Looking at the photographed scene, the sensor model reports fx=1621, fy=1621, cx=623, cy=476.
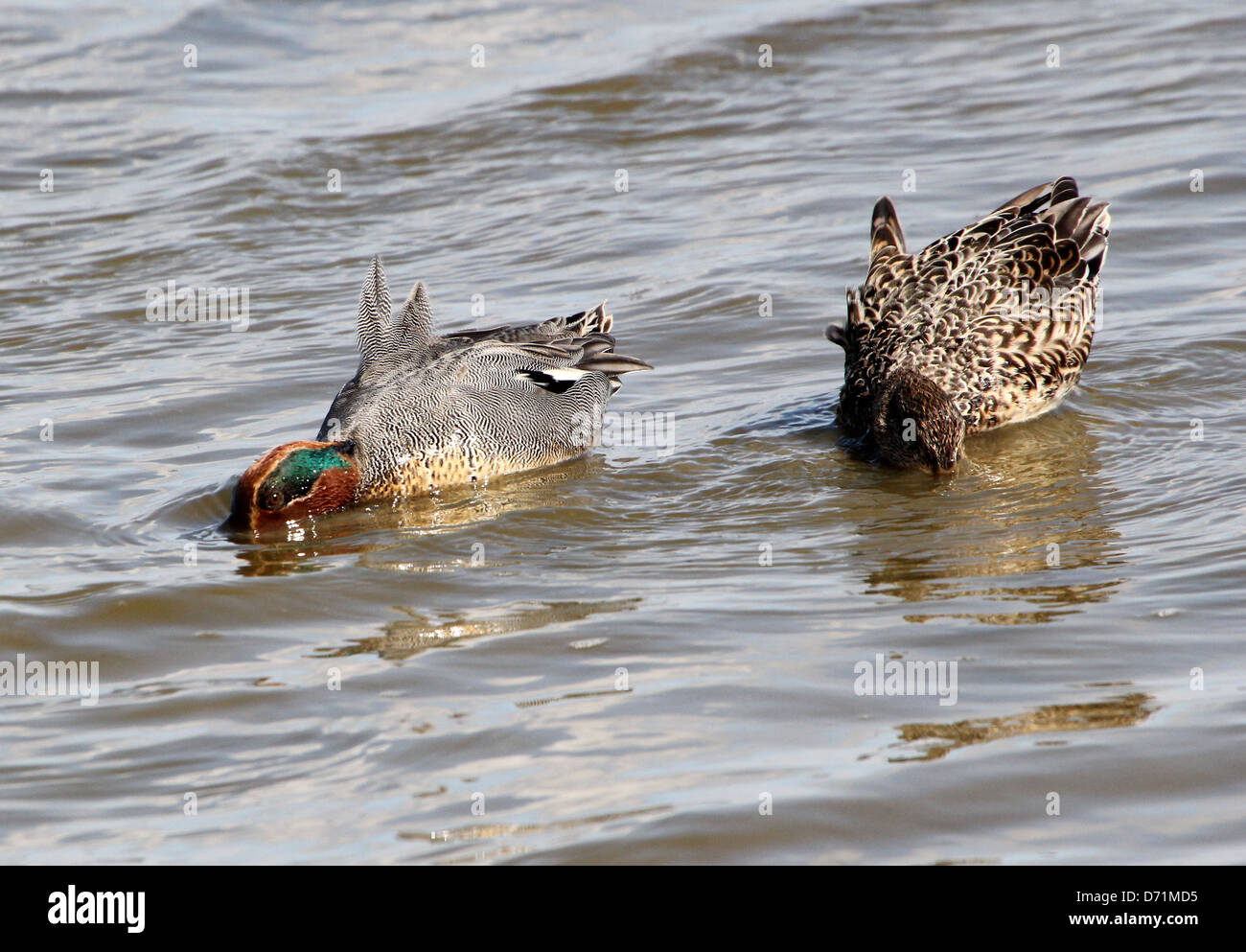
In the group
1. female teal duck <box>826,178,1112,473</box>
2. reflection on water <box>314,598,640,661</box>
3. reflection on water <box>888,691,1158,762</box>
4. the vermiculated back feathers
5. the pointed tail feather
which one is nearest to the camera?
reflection on water <box>888,691,1158,762</box>

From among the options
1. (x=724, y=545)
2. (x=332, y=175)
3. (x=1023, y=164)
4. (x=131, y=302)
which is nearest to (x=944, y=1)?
(x=1023, y=164)

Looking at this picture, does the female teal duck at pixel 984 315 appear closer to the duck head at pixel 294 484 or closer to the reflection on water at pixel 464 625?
the reflection on water at pixel 464 625

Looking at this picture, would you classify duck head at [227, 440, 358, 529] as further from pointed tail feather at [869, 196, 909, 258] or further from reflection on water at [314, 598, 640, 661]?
pointed tail feather at [869, 196, 909, 258]

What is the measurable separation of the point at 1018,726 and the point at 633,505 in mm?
2975

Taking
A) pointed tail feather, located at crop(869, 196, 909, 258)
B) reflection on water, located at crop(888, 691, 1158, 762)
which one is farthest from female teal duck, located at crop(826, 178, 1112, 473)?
reflection on water, located at crop(888, 691, 1158, 762)

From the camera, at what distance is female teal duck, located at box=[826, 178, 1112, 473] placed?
8.40m

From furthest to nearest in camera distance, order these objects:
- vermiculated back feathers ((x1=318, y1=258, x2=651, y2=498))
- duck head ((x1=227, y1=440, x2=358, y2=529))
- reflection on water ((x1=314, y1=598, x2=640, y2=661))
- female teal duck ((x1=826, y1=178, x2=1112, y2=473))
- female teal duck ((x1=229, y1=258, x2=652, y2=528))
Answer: female teal duck ((x1=826, y1=178, x2=1112, y2=473)) < vermiculated back feathers ((x1=318, y1=258, x2=651, y2=498)) < female teal duck ((x1=229, y1=258, x2=652, y2=528)) < duck head ((x1=227, y1=440, x2=358, y2=529)) < reflection on water ((x1=314, y1=598, x2=640, y2=661))

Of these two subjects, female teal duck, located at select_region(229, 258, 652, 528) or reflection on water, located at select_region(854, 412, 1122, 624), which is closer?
reflection on water, located at select_region(854, 412, 1122, 624)

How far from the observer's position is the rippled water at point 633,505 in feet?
15.4

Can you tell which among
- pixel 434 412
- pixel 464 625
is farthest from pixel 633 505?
pixel 464 625

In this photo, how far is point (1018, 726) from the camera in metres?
4.98

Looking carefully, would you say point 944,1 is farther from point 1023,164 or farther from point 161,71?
point 161,71

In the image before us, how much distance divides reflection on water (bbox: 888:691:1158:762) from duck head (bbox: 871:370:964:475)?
2.72 m

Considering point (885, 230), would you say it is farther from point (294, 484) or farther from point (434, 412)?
point (294, 484)
